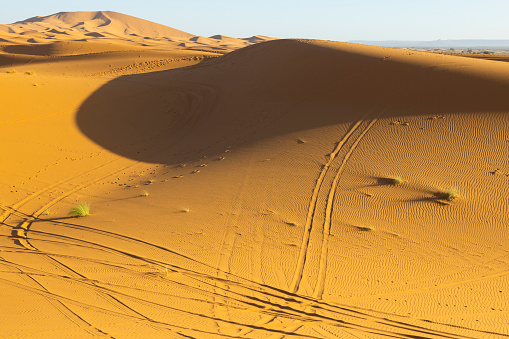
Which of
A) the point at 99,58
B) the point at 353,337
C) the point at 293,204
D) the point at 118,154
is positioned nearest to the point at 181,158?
the point at 118,154

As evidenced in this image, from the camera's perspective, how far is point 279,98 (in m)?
18.5

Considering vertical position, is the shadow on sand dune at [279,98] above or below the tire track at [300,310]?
above

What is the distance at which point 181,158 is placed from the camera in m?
14.7

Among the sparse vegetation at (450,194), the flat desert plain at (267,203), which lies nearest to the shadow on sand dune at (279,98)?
the flat desert plain at (267,203)

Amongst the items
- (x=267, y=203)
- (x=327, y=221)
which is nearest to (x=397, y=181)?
(x=327, y=221)

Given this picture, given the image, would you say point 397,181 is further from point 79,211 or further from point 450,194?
point 79,211

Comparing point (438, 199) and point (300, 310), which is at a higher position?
point (438, 199)

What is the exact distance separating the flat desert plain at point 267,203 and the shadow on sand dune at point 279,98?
0.31 ft

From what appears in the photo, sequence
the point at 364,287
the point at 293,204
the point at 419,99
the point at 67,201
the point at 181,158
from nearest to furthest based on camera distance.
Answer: the point at 364,287, the point at 293,204, the point at 67,201, the point at 181,158, the point at 419,99

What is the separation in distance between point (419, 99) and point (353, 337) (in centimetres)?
1177

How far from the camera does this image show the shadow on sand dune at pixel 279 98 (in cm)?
1545

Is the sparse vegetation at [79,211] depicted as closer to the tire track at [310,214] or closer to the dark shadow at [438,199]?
the tire track at [310,214]

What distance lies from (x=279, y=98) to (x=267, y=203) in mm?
8815

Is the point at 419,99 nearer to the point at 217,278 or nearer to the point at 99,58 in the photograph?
the point at 217,278
